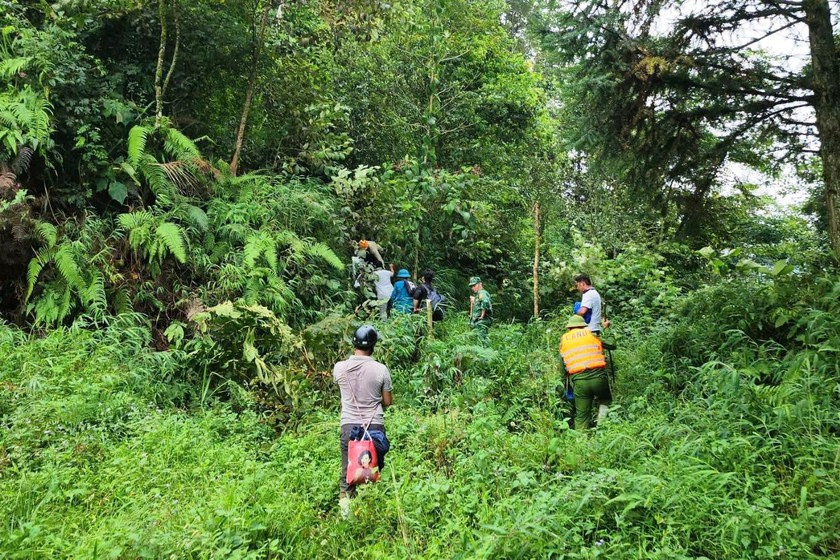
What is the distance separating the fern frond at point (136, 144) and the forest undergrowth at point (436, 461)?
243 centimetres

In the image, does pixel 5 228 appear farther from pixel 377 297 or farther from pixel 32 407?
pixel 377 297

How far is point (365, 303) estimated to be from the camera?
8.36 metres

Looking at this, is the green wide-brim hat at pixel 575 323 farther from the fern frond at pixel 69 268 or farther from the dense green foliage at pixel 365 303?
the fern frond at pixel 69 268

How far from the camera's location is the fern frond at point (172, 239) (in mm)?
7293

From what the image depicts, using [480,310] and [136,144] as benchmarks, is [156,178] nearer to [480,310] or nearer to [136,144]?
[136,144]

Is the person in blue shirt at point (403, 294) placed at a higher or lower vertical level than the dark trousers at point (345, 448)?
higher

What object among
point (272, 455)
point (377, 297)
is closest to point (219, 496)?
point (272, 455)

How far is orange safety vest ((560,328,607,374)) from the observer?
6086 mm

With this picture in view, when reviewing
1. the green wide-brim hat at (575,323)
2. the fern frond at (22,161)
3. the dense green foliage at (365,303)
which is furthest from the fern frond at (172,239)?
the green wide-brim hat at (575,323)

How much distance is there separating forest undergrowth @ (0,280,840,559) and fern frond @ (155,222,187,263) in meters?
0.99

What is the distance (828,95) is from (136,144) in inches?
367

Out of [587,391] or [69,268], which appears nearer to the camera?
[587,391]

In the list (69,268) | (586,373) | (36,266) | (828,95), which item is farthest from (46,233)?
(828,95)

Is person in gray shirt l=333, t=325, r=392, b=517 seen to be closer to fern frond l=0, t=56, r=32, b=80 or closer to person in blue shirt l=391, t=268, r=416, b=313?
person in blue shirt l=391, t=268, r=416, b=313
